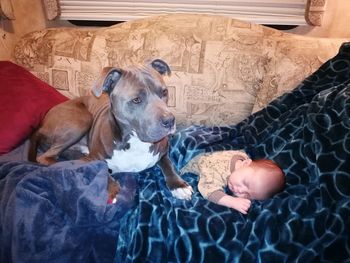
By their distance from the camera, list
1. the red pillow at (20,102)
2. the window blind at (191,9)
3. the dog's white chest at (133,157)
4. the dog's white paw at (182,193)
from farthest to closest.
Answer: the window blind at (191,9) → the red pillow at (20,102) → the dog's white chest at (133,157) → the dog's white paw at (182,193)

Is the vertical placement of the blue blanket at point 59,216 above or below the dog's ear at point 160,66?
below

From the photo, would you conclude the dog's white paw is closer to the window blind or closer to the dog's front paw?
the dog's front paw

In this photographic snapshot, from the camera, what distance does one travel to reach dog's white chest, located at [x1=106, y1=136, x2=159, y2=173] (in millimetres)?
1776

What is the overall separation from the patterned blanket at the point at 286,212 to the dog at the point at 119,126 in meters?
0.12

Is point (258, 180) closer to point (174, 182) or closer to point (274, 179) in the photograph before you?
point (274, 179)

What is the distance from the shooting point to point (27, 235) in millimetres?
1362

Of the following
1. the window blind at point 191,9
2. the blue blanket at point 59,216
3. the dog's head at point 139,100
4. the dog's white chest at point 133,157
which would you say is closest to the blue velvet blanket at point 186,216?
the blue blanket at point 59,216

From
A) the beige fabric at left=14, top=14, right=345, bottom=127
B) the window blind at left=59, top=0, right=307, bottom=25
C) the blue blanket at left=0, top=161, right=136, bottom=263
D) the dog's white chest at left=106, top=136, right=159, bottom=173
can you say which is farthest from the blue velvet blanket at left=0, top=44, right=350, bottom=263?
the window blind at left=59, top=0, right=307, bottom=25

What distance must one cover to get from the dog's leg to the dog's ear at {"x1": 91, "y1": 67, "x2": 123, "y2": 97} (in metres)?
0.49

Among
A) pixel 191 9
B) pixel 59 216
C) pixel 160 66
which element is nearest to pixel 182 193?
pixel 59 216

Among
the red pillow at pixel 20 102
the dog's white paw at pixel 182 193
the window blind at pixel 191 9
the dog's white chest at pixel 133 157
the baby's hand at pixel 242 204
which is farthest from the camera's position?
the window blind at pixel 191 9

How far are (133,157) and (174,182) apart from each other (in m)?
0.25

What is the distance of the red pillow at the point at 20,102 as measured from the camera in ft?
6.42

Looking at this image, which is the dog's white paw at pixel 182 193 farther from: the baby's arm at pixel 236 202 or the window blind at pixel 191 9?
the window blind at pixel 191 9
